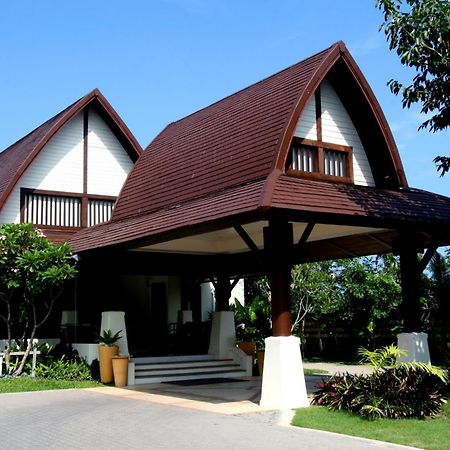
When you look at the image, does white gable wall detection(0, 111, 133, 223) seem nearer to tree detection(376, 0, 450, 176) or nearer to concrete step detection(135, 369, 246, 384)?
concrete step detection(135, 369, 246, 384)

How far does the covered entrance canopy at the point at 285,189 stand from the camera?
40.2 ft

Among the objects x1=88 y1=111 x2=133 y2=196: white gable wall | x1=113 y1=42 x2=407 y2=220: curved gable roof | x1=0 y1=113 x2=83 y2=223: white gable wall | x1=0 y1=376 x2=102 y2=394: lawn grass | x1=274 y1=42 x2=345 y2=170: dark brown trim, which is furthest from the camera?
x1=88 y1=111 x2=133 y2=196: white gable wall

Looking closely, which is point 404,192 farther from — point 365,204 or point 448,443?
point 448,443

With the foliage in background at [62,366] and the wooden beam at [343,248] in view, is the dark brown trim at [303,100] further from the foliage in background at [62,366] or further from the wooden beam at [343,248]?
the foliage in background at [62,366]

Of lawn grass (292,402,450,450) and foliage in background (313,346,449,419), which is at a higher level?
foliage in background (313,346,449,419)

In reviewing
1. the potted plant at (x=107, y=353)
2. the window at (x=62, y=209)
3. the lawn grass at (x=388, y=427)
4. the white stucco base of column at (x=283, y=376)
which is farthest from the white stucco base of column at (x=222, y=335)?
the lawn grass at (x=388, y=427)

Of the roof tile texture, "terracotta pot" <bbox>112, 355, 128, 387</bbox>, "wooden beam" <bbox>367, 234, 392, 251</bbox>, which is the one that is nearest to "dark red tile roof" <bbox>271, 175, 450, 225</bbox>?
the roof tile texture

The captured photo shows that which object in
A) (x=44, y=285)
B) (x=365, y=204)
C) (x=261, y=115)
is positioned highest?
(x=261, y=115)

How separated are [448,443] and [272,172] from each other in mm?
5697

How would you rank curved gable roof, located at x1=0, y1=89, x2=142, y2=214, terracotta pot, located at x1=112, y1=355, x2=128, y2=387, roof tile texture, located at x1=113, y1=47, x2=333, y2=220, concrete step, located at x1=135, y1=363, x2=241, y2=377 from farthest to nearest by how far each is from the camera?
curved gable roof, located at x1=0, y1=89, x2=142, y2=214, concrete step, located at x1=135, y1=363, x2=241, y2=377, terracotta pot, located at x1=112, y1=355, x2=128, y2=387, roof tile texture, located at x1=113, y1=47, x2=333, y2=220

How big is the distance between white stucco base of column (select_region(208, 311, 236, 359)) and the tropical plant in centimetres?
329

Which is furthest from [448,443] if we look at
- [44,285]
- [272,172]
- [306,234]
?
[44,285]

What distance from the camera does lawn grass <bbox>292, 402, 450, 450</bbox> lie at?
8.72m

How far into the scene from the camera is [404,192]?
14898 millimetres
